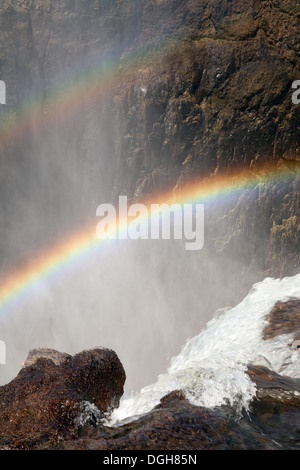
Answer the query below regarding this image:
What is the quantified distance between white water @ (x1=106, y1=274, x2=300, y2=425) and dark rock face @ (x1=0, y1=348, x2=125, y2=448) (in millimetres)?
287

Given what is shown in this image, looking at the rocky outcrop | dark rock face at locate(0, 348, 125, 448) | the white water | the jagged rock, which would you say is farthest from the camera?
the rocky outcrop

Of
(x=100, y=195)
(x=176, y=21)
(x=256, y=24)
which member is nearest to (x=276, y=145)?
(x=256, y=24)

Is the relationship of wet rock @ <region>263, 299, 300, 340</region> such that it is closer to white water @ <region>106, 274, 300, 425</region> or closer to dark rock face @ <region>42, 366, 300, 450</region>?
white water @ <region>106, 274, 300, 425</region>

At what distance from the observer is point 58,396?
3.75 metres

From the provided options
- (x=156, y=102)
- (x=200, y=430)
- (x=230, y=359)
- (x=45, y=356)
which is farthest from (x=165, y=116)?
(x=200, y=430)

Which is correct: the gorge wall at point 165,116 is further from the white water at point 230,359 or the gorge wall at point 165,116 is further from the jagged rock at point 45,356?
the jagged rock at point 45,356

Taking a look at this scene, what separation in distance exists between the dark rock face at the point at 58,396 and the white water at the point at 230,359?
29 cm

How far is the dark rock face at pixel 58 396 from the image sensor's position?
3.39m

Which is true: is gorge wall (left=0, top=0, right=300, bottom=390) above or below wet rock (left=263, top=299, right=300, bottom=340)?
above

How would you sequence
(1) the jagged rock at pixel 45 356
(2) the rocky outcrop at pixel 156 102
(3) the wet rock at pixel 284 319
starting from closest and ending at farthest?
(1) the jagged rock at pixel 45 356 < (3) the wet rock at pixel 284 319 < (2) the rocky outcrop at pixel 156 102

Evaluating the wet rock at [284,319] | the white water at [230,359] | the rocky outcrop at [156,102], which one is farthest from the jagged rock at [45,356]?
the rocky outcrop at [156,102]

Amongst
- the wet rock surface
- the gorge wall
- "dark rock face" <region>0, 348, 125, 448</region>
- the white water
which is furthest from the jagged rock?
the gorge wall

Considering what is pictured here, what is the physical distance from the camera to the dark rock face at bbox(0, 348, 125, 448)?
3387 mm

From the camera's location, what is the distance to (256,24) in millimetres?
10469
